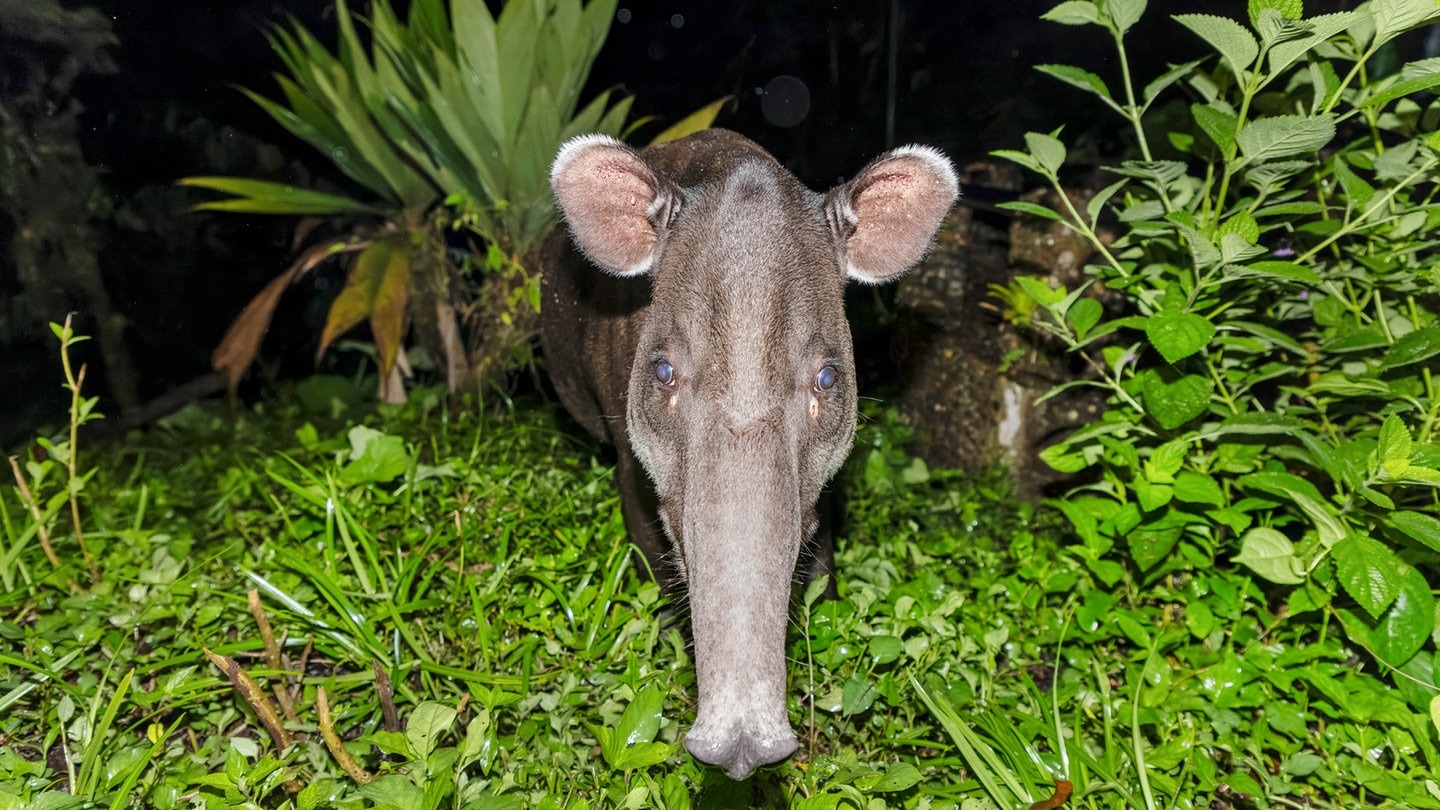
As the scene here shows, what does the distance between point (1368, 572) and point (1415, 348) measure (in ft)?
2.23

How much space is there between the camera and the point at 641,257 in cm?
267

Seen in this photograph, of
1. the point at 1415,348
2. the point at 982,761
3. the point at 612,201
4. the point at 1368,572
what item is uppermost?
the point at 612,201

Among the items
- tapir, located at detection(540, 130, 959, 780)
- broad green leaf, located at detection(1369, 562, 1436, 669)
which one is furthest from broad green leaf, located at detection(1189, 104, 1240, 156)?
broad green leaf, located at detection(1369, 562, 1436, 669)

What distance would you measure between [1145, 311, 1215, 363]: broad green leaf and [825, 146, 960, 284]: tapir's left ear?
714 millimetres

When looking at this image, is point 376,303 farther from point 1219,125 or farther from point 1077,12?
point 1219,125

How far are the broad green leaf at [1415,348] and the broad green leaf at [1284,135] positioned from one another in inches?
23.9

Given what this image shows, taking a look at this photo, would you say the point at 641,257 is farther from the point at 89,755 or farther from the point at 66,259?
the point at 66,259

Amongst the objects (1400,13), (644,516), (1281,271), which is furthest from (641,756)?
(1400,13)

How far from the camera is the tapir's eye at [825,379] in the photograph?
7.34 feet

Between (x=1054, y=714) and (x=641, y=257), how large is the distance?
5.76 ft

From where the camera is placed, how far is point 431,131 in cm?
481

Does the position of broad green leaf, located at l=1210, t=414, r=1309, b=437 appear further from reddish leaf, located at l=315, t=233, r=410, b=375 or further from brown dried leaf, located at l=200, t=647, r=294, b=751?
reddish leaf, located at l=315, t=233, r=410, b=375

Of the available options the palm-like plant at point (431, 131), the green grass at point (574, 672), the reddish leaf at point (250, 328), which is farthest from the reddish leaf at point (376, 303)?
the green grass at point (574, 672)

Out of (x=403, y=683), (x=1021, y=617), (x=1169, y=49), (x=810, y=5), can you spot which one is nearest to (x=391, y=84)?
(x=810, y=5)
